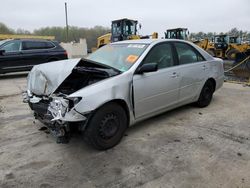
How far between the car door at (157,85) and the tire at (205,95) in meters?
1.00

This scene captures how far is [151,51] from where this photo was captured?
151 inches

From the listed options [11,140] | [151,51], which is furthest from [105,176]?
[151,51]

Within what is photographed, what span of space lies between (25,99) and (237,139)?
336cm

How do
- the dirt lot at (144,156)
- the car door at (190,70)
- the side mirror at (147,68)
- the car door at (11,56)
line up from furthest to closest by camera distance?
the car door at (11,56)
the car door at (190,70)
the side mirror at (147,68)
the dirt lot at (144,156)

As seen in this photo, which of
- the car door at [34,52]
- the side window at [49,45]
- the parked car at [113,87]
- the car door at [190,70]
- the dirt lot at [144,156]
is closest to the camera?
the dirt lot at [144,156]

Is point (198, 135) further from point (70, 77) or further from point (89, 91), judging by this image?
point (70, 77)

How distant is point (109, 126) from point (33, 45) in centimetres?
815

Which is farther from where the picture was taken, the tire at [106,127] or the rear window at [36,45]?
the rear window at [36,45]

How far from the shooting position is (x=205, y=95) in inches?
200

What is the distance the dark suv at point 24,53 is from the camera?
9422 mm

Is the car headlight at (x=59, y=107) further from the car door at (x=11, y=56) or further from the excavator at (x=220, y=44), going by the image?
the excavator at (x=220, y=44)

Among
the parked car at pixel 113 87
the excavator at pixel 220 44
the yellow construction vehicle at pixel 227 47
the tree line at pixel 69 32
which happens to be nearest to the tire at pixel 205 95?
the parked car at pixel 113 87

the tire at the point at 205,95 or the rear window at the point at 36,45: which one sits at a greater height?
the rear window at the point at 36,45

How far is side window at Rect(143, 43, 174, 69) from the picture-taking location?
3.83m
